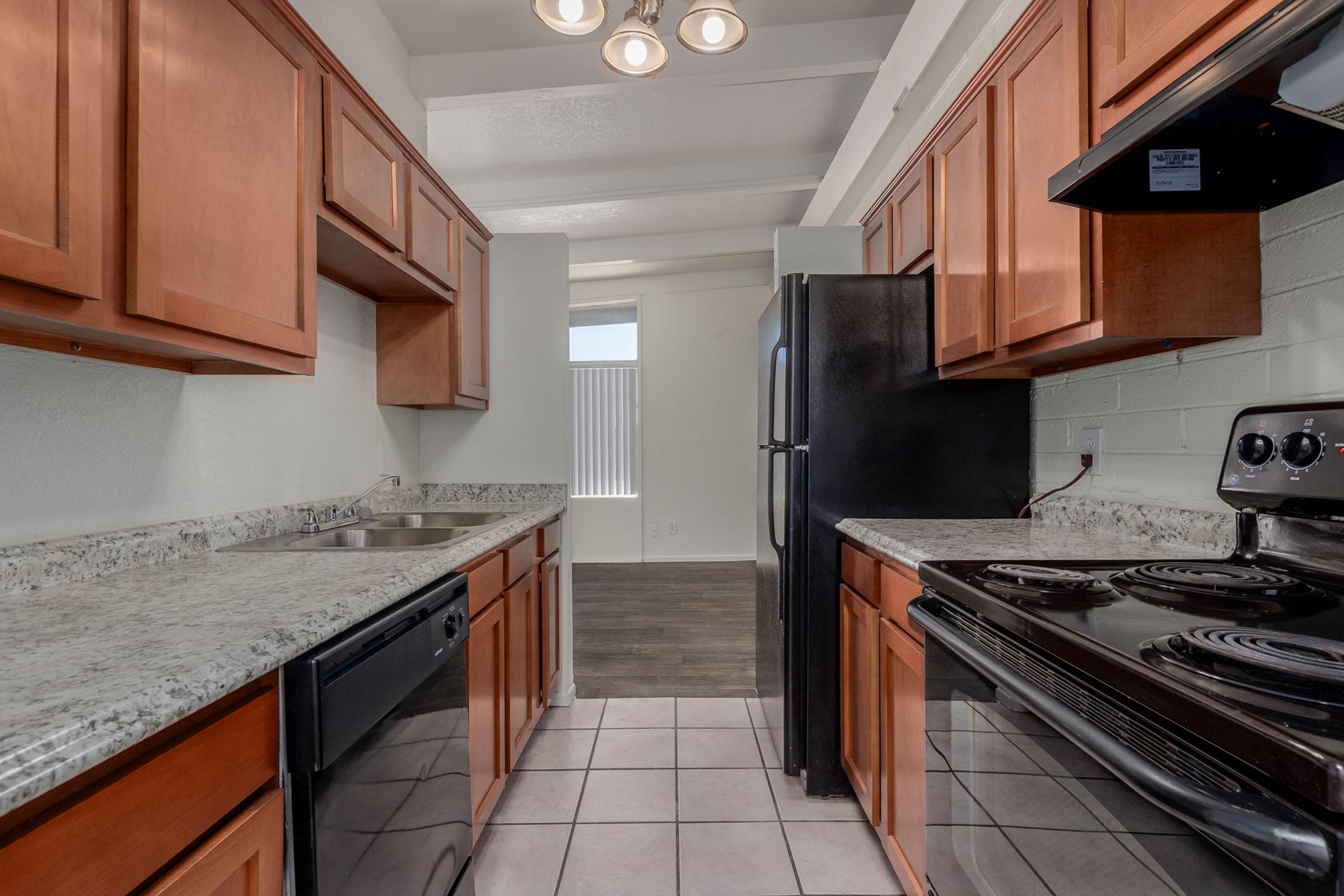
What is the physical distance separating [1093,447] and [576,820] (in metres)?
1.84

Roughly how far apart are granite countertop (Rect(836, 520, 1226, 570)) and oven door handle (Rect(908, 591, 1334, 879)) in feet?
1.70

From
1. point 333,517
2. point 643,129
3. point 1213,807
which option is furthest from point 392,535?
point 643,129

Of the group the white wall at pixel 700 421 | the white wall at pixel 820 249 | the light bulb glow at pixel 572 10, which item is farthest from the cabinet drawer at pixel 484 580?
the white wall at pixel 700 421

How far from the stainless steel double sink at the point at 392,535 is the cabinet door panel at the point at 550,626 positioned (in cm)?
39

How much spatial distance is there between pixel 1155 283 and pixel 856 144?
2152mm

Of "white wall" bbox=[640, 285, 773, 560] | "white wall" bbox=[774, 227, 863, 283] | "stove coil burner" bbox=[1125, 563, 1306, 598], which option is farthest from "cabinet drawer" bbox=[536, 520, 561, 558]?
"white wall" bbox=[640, 285, 773, 560]

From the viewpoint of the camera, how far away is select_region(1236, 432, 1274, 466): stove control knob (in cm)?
108

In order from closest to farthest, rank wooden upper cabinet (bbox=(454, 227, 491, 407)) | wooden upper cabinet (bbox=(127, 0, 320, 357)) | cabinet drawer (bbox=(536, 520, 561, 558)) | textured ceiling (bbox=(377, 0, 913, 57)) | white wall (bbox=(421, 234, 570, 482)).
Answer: wooden upper cabinet (bbox=(127, 0, 320, 357)) < textured ceiling (bbox=(377, 0, 913, 57)) < cabinet drawer (bbox=(536, 520, 561, 558)) < wooden upper cabinet (bbox=(454, 227, 491, 407)) < white wall (bbox=(421, 234, 570, 482))

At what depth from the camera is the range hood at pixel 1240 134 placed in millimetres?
710

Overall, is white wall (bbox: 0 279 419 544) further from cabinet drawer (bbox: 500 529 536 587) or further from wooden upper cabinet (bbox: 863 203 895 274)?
wooden upper cabinet (bbox: 863 203 895 274)

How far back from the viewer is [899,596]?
1.38m

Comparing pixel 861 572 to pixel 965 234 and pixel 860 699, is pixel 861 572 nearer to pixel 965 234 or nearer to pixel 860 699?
pixel 860 699

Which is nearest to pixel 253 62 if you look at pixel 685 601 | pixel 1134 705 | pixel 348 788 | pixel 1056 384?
Answer: pixel 348 788

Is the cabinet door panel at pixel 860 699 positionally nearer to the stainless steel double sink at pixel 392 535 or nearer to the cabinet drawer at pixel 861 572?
the cabinet drawer at pixel 861 572
